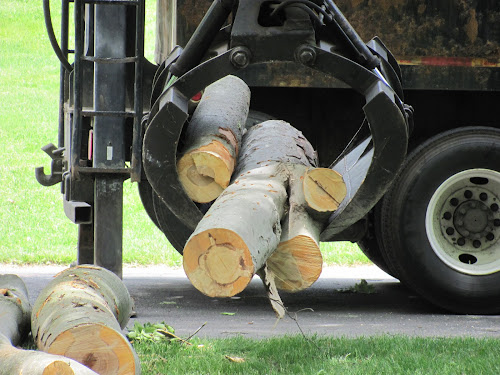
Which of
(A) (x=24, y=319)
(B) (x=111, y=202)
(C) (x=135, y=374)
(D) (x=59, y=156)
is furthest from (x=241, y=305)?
(C) (x=135, y=374)

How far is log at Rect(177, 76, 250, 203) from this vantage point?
443 cm

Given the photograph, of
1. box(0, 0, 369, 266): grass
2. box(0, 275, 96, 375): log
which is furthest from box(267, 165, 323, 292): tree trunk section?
box(0, 0, 369, 266): grass

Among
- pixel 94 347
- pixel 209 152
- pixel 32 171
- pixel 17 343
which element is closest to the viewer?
pixel 94 347

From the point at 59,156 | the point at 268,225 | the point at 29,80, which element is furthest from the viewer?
the point at 29,80

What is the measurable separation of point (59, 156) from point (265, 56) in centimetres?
398

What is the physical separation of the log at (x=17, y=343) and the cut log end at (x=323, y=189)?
132 centimetres

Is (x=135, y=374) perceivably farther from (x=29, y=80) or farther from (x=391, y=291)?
(x=29, y=80)

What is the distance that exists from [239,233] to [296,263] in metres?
0.64

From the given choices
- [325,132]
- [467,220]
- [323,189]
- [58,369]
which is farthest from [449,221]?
[58,369]

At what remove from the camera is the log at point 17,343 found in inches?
137

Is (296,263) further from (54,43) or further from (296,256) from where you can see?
(54,43)

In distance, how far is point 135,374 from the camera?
399 cm

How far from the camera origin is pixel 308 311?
276 inches

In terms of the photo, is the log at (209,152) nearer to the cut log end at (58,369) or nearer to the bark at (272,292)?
the bark at (272,292)
